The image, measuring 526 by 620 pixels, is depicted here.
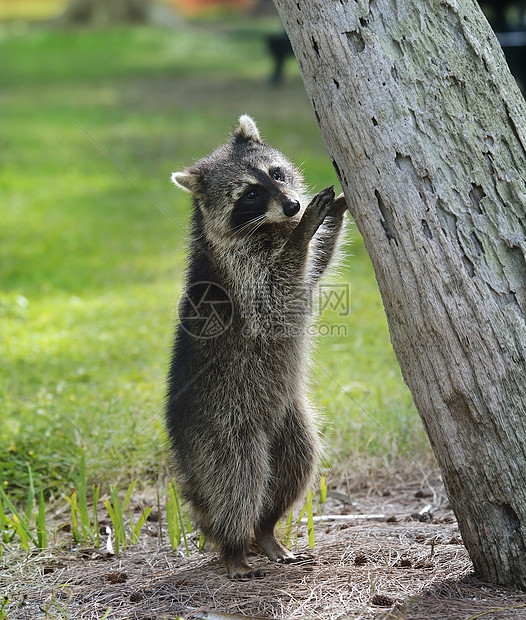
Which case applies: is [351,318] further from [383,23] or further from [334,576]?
[383,23]

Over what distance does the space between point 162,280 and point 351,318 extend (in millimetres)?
2304

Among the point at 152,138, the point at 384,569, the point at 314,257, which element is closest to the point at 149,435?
the point at 314,257

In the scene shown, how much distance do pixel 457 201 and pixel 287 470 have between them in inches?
68.7

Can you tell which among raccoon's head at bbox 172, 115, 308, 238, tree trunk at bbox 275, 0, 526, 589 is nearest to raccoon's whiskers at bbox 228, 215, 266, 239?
raccoon's head at bbox 172, 115, 308, 238

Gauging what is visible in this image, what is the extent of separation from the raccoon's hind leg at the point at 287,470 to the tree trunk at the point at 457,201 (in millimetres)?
1134

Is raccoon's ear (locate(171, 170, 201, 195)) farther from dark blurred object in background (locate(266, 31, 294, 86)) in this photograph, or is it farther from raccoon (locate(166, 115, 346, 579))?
dark blurred object in background (locate(266, 31, 294, 86))

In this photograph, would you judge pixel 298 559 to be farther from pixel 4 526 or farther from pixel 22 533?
pixel 4 526

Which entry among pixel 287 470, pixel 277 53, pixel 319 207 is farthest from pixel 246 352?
pixel 277 53

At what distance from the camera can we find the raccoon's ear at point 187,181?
449 cm

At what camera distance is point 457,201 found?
3.12 m

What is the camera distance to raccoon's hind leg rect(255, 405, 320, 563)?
416 centimetres

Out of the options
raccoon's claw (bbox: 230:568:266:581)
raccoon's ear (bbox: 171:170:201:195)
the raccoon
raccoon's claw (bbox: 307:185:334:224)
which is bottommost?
raccoon's claw (bbox: 230:568:266:581)

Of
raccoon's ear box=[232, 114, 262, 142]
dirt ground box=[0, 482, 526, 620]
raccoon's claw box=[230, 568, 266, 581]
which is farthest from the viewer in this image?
raccoon's ear box=[232, 114, 262, 142]

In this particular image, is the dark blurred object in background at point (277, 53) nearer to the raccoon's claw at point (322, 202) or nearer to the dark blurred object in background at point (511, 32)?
the dark blurred object in background at point (511, 32)
